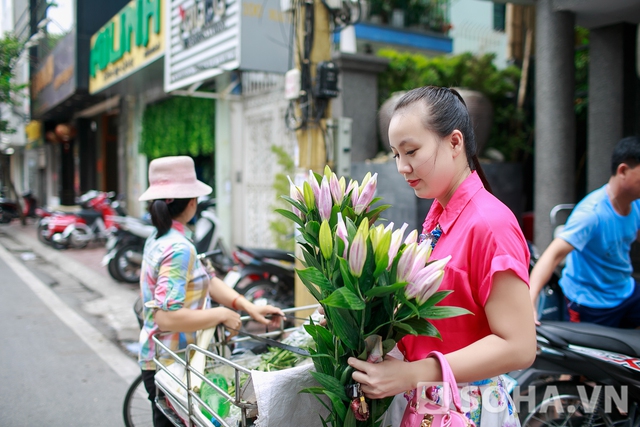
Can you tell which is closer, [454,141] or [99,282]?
[454,141]

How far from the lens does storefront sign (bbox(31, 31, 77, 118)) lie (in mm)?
13492

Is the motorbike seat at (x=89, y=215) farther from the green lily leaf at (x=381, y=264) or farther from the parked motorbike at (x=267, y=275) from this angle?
the green lily leaf at (x=381, y=264)

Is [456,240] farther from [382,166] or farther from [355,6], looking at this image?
[382,166]

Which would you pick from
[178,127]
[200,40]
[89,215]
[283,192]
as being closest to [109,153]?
[89,215]

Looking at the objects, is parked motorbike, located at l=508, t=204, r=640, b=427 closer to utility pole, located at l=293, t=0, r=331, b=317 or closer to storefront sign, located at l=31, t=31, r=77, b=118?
utility pole, located at l=293, t=0, r=331, b=317

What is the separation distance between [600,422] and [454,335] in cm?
181

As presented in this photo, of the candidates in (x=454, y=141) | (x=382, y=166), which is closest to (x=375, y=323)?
(x=454, y=141)

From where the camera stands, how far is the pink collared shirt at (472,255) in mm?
1206

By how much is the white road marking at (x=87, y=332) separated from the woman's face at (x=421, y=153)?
3605mm

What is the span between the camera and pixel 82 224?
10.9m

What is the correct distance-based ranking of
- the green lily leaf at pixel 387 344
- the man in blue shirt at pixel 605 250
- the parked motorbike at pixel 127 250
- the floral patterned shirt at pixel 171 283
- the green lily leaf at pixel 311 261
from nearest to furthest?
the green lily leaf at pixel 387 344, the green lily leaf at pixel 311 261, the floral patterned shirt at pixel 171 283, the man in blue shirt at pixel 605 250, the parked motorbike at pixel 127 250

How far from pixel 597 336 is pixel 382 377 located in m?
1.70

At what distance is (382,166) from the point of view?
6113 mm

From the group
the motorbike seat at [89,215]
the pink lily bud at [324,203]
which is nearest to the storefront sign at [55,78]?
the motorbike seat at [89,215]
